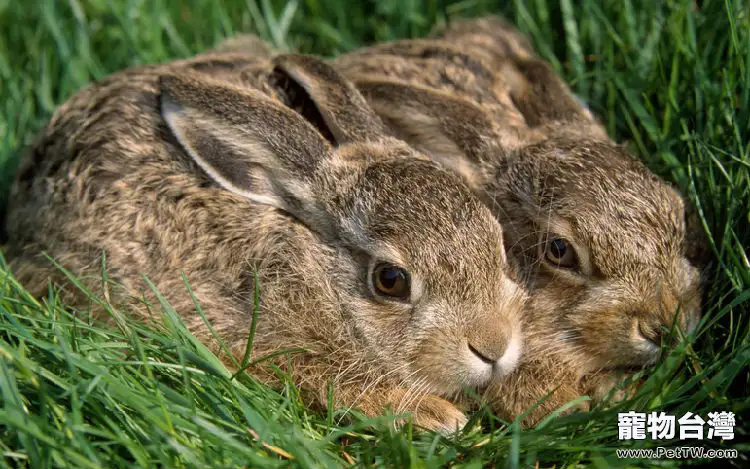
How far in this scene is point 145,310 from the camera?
12.6ft

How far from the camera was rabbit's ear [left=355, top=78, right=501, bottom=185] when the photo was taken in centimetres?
414

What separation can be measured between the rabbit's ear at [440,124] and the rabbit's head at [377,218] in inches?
10.1

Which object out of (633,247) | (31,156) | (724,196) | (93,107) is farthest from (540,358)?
(31,156)

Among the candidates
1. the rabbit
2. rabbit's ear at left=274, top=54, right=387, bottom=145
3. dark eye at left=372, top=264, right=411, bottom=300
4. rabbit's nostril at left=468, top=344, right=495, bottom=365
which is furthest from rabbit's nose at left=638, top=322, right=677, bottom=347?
rabbit's ear at left=274, top=54, right=387, bottom=145

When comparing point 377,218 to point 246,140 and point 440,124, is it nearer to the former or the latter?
point 246,140

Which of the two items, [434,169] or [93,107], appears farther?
[93,107]

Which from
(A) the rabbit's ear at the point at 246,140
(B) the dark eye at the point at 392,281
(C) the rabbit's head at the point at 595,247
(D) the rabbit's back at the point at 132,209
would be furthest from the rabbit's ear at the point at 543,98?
(D) the rabbit's back at the point at 132,209

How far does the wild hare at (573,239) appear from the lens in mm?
3568

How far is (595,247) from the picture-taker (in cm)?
359

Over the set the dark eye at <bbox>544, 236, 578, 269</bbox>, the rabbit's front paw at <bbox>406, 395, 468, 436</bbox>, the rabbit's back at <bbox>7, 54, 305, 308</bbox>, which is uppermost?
the rabbit's back at <bbox>7, 54, 305, 308</bbox>

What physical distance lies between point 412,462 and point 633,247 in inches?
51.0

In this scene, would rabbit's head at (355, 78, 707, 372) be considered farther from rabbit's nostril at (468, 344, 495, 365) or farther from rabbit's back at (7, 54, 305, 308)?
rabbit's back at (7, 54, 305, 308)

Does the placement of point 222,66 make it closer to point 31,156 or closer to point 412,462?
point 31,156

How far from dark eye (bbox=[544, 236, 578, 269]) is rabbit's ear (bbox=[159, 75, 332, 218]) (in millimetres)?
1025
